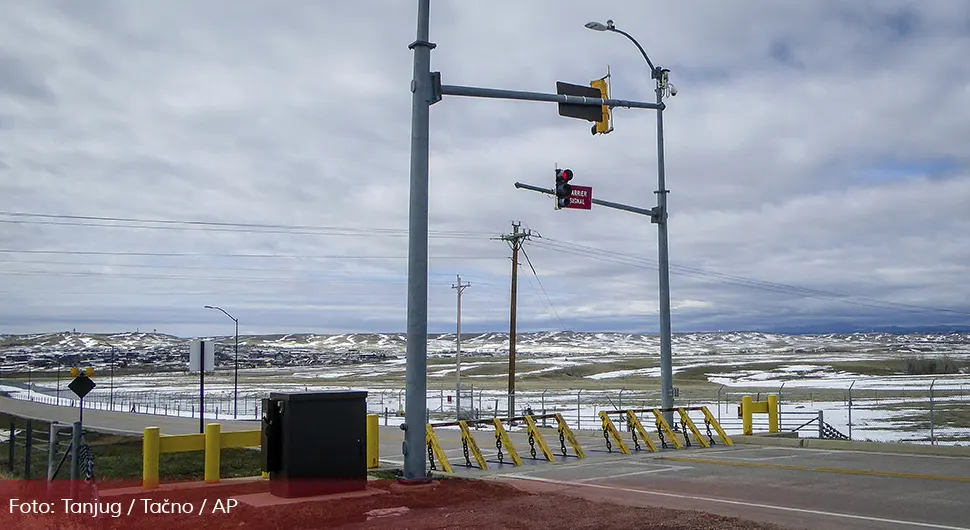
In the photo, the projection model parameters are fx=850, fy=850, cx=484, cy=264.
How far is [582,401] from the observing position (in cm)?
5544

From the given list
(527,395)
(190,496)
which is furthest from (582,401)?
(190,496)

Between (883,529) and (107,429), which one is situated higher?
(883,529)

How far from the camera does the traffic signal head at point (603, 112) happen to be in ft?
51.9

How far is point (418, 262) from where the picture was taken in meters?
13.1

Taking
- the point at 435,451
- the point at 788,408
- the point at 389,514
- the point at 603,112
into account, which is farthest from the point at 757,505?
the point at 788,408

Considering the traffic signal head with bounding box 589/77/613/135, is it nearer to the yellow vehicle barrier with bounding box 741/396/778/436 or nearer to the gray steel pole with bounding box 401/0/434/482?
the gray steel pole with bounding box 401/0/434/482

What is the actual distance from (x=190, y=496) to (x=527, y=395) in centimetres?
4674

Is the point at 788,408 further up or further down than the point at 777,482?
further down

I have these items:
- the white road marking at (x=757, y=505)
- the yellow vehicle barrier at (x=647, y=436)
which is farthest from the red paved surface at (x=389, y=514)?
the yellow vehicle barrier at (x=647, y=436)

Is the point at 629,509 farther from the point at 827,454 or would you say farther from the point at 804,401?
the point at 804,401

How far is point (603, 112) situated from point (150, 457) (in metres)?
9.70

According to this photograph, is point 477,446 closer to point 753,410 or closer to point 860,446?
point 753,410

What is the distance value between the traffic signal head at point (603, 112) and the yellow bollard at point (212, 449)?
859cm

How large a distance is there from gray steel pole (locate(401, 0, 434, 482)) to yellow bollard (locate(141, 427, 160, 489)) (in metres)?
3.57
